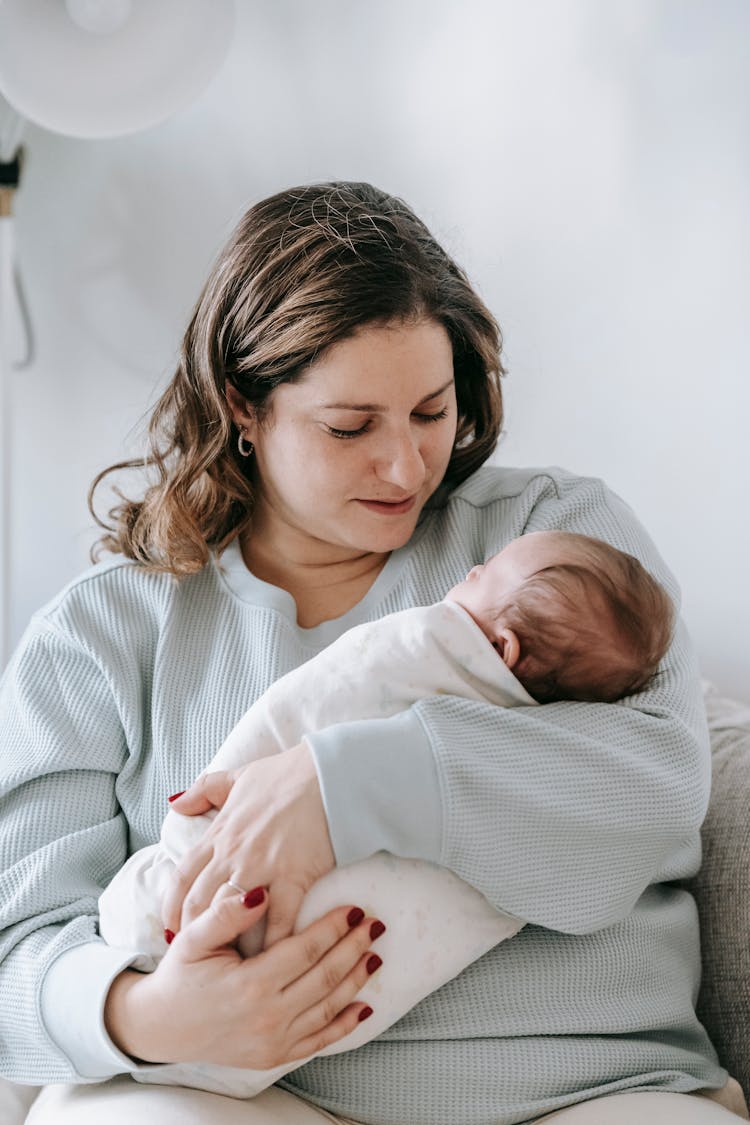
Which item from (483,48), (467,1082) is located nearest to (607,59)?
(483,48)

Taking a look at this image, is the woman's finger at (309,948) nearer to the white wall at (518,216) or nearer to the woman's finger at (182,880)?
the woman's finger at (182,880)

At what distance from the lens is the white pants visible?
1.16 metres

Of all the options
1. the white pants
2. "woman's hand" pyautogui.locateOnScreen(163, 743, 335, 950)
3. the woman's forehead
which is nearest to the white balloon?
the woman's forehead

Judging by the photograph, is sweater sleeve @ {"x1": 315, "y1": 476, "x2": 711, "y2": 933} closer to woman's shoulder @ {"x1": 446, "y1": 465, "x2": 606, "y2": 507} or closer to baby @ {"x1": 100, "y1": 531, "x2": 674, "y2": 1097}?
baby @ {"x1": 100, "y1": 531, "x2": 674, "y2": 1097}

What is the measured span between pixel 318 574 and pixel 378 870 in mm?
502

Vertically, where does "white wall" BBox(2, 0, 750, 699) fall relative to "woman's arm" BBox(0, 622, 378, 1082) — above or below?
above

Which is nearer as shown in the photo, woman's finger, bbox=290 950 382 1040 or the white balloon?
woman's finger, bbox=290 950 382 1040

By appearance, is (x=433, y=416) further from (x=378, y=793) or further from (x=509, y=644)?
(x=378, y=793)

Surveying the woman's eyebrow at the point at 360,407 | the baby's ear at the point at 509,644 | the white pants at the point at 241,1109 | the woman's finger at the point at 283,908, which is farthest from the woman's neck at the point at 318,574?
the white pants at the point at 241,1109

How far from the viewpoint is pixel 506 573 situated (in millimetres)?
1260

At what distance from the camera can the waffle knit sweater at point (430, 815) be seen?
1.17 m

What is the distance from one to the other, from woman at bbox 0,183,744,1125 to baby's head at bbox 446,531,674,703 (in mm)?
38

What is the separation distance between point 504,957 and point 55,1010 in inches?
17.7

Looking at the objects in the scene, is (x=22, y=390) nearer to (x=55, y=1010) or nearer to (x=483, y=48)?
(x=483, y=48)
